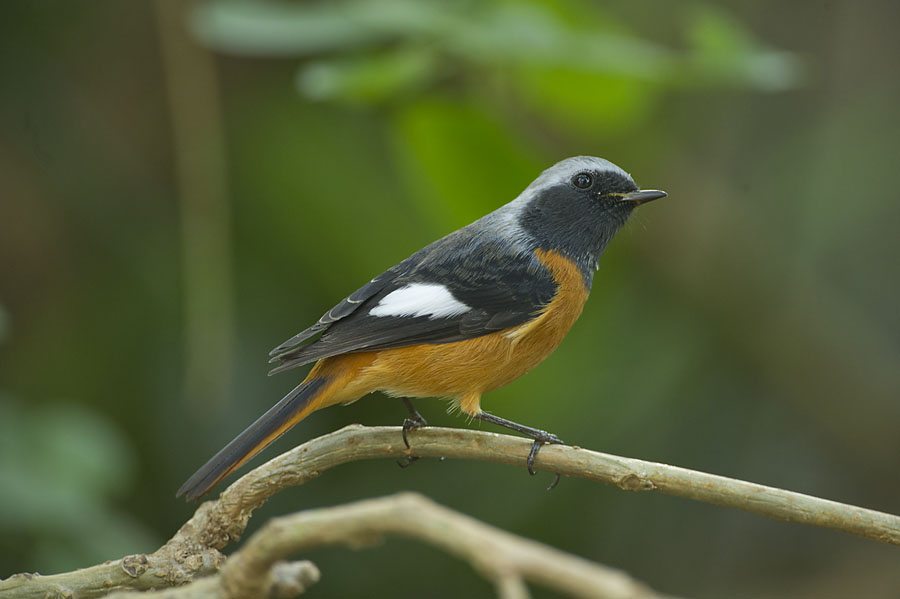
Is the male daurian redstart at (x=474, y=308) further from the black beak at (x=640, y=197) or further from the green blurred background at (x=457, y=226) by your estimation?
the green blurred background at (x=457, y=226)

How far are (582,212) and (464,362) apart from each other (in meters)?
0.80

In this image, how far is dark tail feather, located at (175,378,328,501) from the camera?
245cm

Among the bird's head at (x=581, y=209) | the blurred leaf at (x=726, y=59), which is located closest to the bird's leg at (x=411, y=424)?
the bird's head at (x=581, y=209)

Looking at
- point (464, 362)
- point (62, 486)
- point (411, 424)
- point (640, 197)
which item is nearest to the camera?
point (411, 424)

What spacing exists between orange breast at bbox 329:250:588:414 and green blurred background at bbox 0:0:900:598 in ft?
2.79

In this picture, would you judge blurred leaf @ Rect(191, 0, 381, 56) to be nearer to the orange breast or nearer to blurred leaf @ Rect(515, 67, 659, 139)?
blurred leaf @ Rect(515, 67, 659, 139)

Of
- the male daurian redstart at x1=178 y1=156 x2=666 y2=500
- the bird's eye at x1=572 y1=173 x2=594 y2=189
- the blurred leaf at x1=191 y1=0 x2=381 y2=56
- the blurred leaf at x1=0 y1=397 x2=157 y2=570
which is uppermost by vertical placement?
the blurred leaf at x1=191 y1=0 x2=381 y2=56

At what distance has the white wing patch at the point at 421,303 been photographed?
3090 mm

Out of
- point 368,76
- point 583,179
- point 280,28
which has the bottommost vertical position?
point 583,179

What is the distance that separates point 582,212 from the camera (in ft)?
11.5

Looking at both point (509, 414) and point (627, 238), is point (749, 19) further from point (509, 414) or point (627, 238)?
point (509, 414)

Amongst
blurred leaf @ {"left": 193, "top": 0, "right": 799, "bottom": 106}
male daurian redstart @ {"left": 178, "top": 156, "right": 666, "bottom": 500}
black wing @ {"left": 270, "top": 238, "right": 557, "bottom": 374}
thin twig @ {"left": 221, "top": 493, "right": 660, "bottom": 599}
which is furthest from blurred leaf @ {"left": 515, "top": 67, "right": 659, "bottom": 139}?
thin twig @ {"left": 221, "top": 493, "right": 660, "bottom": 599}

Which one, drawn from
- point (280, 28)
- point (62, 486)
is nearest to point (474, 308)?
point (280, 28)

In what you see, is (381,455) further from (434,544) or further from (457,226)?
(457,226)
